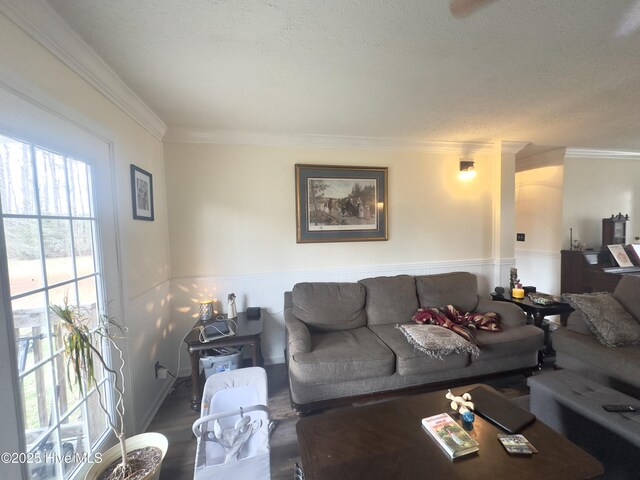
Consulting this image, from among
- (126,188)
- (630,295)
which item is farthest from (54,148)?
(630,295)

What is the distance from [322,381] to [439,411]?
2.68 feet

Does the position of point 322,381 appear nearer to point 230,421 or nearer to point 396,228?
point 230,421

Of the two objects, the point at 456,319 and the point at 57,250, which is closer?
the point at 57,250

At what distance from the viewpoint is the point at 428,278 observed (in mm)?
2779

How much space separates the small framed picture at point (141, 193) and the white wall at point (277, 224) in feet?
1.26

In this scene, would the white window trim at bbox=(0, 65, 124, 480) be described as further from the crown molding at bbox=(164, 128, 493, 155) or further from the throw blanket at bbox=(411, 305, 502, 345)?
the throw blanket at bbox=(411, 305, 502, 345)

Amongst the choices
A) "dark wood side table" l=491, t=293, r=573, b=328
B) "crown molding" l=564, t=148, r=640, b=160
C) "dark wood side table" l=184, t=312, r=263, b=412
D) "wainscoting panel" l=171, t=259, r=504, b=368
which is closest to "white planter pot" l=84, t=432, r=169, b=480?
"dark wood side table" l=184, t=312, r=263, b=412

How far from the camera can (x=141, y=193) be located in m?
1.96

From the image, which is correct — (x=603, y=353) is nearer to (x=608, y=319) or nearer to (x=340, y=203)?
(x=608, y=319)

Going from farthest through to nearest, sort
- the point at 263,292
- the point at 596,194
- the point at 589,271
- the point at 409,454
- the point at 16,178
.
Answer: the point at 596,194, the point at 589,271, the point at 263,292, the point at 409,454, the point at 16,178

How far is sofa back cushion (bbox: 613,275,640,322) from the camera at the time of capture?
2.06 meters

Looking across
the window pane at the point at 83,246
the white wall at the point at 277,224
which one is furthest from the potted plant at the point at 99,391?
the white wall at the point at 277,224

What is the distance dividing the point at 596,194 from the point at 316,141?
446 centimetres

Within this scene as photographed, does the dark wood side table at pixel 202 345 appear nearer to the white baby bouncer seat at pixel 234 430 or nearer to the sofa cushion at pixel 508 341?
the white baby bouncer seat at pixel 234 430
